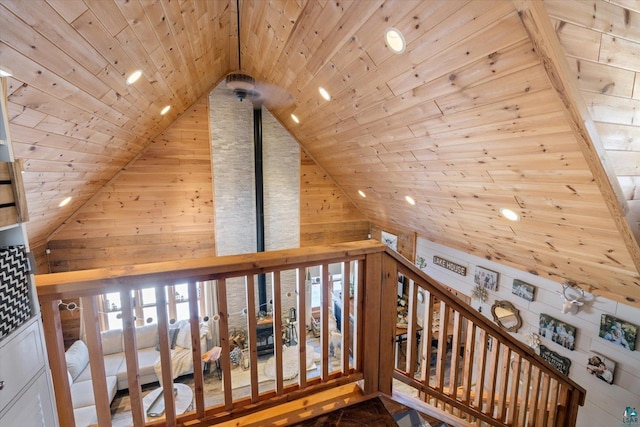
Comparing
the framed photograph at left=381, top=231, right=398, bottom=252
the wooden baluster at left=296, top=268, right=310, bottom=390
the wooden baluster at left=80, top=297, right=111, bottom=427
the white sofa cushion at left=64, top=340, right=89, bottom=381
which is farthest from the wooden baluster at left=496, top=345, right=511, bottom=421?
the white sofa cushion at left=64, top=340, right=89, bottom=381

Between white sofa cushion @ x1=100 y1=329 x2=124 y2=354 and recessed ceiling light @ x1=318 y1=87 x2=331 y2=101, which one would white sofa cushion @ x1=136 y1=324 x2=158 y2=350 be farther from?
recessed ceiling light @ x1=318 y1=87 x2=331 y2=101

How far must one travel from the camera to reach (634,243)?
201 centimetres

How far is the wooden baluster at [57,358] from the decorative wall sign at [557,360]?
436 centimetres

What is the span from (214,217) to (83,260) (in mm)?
2236

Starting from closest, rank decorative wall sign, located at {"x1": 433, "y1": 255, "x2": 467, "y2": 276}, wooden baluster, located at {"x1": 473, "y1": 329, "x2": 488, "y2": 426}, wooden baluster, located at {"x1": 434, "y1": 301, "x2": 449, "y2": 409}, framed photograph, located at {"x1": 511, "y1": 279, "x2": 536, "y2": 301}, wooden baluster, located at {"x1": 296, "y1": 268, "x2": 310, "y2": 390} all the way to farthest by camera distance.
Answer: wooden baluster, located at {"x1": 296, "y1": 268, "x2": 310, "y2": 390} → wooden baluster, located at {"x1": 434, "y1": 301, "x2": 449, "y2": 409} → wooden baluster, located at {"x1": 473, "y1": 329, "x2": 488, "y2": 426} → framed photograph, located at {"x1": 511, "y1": 279, "x2": 536, "y2": 301} → decorative wall sign, located at {"x1": 433, "y1": 255, "x2": 467, "y2": 276}

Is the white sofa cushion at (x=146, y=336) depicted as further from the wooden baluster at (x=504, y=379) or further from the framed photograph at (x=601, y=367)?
the framed photograph at (x=601, y=367)

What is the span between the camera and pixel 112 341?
4.95m

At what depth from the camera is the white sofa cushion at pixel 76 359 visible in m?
4.22

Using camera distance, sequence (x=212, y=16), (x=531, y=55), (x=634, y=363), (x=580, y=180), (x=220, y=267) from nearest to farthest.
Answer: (x=220, y=267) → (x=531, y=55) → (x=580, y=180) → (x=212, y=16) → (x=634, y=363)

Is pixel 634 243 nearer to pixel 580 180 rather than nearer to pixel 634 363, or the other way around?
pixel 580 180

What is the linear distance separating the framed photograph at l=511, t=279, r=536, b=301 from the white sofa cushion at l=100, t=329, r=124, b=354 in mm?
6446

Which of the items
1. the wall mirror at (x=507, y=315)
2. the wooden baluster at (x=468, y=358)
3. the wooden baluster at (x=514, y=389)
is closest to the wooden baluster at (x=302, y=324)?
the wooden baluster at (x=468, y=358)

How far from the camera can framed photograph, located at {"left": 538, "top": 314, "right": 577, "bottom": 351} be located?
3.22 meters

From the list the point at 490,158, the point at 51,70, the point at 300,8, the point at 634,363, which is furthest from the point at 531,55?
the point at 634,363
